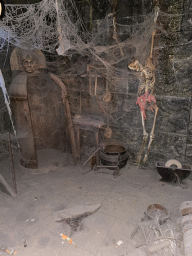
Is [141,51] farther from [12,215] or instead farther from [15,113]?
[12,215]

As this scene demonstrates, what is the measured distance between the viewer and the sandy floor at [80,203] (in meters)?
4.34

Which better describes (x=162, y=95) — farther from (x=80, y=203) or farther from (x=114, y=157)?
(x=80, y=203)

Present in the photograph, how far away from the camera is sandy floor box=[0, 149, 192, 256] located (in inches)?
171

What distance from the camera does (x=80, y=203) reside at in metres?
5.52

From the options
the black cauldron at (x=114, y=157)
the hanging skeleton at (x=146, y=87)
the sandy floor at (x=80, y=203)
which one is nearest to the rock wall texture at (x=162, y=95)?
the hanging skeleton at (x=146, y=87)

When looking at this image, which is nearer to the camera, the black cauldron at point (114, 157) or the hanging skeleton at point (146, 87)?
the hanging skeleton at point (146, 87)

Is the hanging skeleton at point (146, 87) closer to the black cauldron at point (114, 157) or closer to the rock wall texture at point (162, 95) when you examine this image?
the rock wall texture at point (162, 95)

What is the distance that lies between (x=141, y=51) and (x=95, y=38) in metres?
1.63

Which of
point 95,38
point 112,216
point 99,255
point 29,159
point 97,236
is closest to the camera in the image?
point 99,255

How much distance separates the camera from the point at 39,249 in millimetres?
4246

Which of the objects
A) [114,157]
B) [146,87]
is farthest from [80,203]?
[146,87]

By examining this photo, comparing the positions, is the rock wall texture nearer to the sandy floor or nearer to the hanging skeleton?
the hanging skeleton

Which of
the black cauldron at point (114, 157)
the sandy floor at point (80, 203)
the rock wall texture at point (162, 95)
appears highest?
the rock wall texture at point (162, 95)

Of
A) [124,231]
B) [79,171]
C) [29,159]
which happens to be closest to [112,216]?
[124,231]
